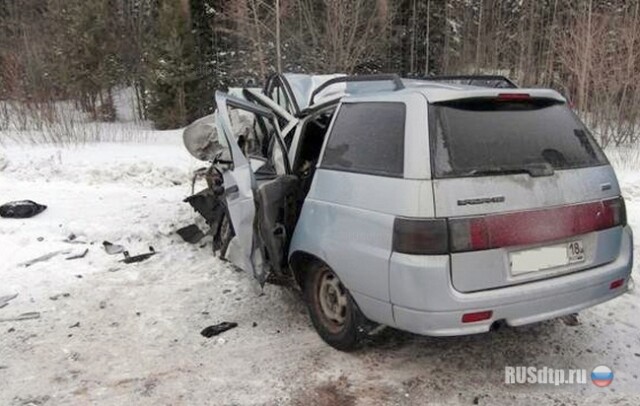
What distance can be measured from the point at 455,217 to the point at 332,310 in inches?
50.8

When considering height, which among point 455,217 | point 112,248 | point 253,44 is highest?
point 253,44

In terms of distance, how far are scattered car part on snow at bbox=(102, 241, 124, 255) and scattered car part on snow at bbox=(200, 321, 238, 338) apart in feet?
7.41

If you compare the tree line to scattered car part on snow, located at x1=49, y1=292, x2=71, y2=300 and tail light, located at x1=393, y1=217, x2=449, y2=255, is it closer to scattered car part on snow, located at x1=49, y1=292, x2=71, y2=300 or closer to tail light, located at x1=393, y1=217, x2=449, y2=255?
scattered car part on snow, located at x1=49, y1=292, x2=71, y2=300

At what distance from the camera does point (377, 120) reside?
3398mm

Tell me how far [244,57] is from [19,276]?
2018 centimetres

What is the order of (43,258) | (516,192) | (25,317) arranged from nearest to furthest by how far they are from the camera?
(516,192), (25,317), (43,258)

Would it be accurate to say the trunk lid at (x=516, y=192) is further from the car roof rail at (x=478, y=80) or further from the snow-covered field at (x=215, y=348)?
the car roof rail at (x=478, y=80)

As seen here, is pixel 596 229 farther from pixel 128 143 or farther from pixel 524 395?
pixel 128 143

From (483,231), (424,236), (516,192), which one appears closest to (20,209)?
(424,236)

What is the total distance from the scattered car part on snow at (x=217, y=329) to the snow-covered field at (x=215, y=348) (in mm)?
56

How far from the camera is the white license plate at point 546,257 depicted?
9.87 ft

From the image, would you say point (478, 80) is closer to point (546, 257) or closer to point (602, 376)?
point (546, 257)

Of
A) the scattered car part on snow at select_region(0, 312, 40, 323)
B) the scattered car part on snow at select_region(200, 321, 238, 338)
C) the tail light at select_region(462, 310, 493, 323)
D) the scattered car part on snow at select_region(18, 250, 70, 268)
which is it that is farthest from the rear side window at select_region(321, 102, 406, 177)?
the scattered car part on snow at select_region(18, 250, 70, 268)

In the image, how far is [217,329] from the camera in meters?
4.14
